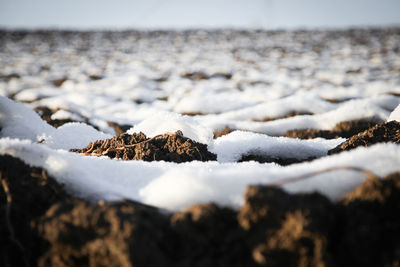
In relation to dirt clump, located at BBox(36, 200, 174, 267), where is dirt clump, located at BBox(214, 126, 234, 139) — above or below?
below

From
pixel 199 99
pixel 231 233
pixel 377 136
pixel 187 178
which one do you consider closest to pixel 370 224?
pixel 231 233

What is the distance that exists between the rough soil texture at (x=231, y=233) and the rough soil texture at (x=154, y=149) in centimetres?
62

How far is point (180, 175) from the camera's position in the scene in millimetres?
850

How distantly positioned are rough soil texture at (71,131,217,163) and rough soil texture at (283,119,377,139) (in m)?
1.35

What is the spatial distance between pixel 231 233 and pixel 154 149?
828 millimetres

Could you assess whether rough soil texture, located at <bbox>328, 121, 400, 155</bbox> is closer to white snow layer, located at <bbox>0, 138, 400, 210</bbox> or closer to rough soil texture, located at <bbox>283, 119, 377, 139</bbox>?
white snow layer, located at <bbox>0, 138, 400, 210</bbox>

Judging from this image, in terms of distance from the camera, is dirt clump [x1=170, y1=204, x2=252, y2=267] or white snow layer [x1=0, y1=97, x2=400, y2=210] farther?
white snow layer [x1=0, y1=97, x2=400, y2=210]

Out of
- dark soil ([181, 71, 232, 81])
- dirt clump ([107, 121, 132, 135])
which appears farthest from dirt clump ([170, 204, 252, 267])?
dark soil ([181, 71, 232, 81])

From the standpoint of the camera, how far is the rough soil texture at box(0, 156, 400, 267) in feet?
2.09

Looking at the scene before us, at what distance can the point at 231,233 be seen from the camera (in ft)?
2.32

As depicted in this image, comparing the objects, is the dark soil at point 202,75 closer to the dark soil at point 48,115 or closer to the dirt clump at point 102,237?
the dark soil at point 48,115

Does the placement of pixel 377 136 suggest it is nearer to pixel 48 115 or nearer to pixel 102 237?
pixel 102 237

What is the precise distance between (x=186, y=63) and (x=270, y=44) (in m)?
4.60

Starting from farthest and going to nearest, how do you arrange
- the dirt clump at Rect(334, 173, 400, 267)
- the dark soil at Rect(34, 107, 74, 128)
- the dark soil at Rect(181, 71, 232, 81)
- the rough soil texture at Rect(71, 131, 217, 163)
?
the dark soil at Rect(181, 71, 232, 81) < the dark soil at Rect(34, 107, 74, 128) < the rough soil texture at Rect(71, 131, 217, 163) < the dirt clump at Rect(334, 173, 400, 267)
